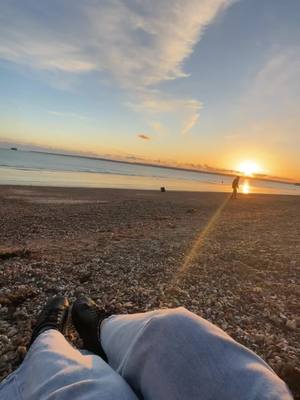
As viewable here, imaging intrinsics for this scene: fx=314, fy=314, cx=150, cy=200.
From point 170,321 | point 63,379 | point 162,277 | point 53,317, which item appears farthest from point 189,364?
point 162,277

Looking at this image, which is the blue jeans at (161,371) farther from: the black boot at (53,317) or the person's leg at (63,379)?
the black boot at (53,317)

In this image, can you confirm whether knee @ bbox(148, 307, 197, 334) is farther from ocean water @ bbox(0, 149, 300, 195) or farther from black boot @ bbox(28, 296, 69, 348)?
ocean water @ bbox(0, 149, 300, 195)

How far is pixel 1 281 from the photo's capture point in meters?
5.02

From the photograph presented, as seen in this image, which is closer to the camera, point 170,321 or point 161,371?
point 161,371

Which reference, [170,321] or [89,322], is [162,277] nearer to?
[89,322]

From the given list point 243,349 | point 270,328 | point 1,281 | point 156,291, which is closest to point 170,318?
point 243,349

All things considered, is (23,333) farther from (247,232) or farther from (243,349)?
(247,232)

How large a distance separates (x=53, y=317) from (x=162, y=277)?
2616 mm

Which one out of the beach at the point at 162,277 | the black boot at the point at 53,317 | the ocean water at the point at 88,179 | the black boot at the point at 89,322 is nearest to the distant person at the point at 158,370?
the black boot at the point at 89,322

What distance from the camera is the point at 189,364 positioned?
166 centimetres

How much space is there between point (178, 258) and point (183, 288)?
170 centimetres

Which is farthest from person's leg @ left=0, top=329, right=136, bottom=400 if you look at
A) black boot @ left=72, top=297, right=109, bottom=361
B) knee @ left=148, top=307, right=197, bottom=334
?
black boot @ left=72, top=297, right=109, bottom=361

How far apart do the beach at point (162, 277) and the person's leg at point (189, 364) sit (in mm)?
1183

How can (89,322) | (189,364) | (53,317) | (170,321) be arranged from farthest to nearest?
(53,317) → (89,322) → (170,321) → (189,364)
